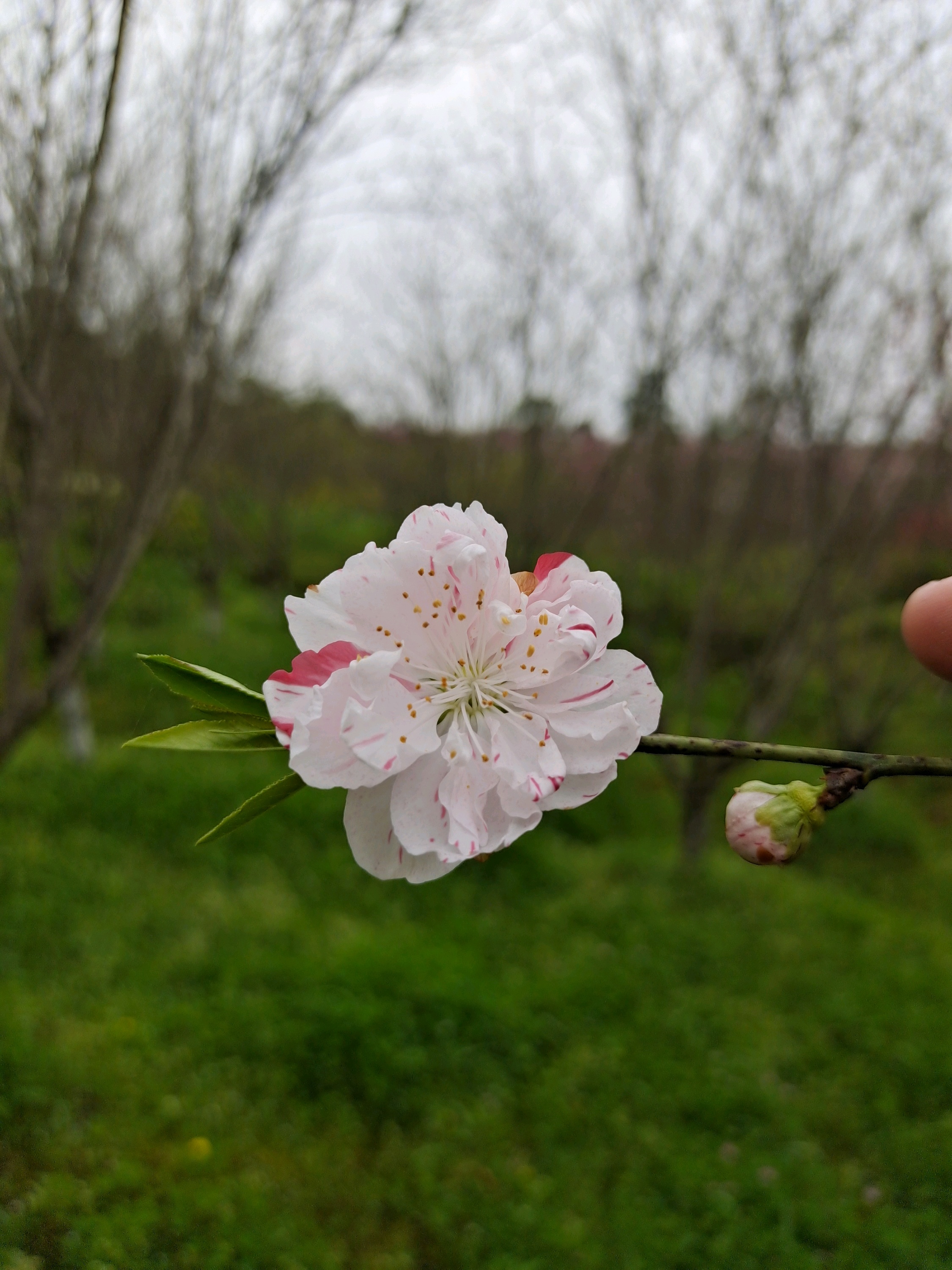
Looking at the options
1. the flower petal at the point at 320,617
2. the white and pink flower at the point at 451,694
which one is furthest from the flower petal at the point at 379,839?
the flower petal at the point at 320,617

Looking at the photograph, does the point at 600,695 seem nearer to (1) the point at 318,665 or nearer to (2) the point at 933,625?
(1) the point at 318,665

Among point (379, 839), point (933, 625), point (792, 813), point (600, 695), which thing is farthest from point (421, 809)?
point (933, 625)

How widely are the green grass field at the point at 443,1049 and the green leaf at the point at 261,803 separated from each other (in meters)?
1.26

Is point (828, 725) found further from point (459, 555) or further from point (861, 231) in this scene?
point (459, 555)

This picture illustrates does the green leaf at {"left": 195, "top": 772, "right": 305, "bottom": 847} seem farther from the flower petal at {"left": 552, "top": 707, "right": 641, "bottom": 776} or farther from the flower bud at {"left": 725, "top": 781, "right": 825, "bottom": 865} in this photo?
the flower bud at {"left": 725, "top": 781, "right": 825, "bottom": 865}

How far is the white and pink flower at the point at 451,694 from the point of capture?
0.55 meters

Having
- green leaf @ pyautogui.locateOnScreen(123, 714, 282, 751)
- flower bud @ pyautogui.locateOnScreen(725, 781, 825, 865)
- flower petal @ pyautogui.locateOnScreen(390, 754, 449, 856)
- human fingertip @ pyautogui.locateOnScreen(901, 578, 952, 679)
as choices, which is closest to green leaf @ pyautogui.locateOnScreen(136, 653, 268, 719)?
green leaf @ pyautogui.locateOnScreen(123, 714, 282, 751)

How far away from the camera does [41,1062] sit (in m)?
2.37

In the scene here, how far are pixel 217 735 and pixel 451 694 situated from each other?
0.16m

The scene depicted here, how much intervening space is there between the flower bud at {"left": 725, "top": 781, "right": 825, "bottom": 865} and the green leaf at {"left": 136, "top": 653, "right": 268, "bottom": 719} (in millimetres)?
332

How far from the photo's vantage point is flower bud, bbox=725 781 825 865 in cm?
58

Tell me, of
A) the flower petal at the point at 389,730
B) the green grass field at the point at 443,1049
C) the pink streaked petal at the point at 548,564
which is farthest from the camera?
the green grass field at the point at 443,1049

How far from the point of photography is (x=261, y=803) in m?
0.56

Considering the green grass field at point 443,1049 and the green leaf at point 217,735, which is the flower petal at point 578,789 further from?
the green grass field at point 443,1049
